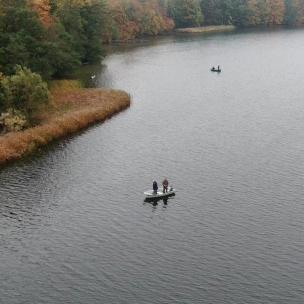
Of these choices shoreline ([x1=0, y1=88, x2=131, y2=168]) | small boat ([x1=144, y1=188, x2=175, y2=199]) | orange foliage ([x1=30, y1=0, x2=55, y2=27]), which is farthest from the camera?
orange foliage ([x1=30, y1=0, x2=55, y2=27])

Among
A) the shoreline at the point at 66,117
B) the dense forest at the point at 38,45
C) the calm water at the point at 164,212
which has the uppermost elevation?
the dense forest at the point at 38,45

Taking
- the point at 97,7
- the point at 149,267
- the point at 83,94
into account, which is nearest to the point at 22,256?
the point at 149,267

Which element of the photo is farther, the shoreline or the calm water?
the shoreline

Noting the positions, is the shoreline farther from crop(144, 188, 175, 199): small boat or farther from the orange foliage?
crop(144, 188, 175, 199): small boat

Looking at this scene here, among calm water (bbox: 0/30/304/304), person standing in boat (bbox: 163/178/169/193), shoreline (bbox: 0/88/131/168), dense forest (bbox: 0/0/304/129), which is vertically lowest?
calm water (bbox: 0/30/304/304)

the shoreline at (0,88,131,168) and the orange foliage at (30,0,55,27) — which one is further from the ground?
the orange foliage at (30,0,55,27)

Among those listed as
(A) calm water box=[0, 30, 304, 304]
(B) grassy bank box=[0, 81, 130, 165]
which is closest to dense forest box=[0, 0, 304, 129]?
(B) grassy bank box=[0, 81, 130, 165]

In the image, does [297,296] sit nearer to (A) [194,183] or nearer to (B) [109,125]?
(A) [194,183]

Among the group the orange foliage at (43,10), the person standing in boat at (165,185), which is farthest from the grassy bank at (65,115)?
the person standing in boat at (165,185)

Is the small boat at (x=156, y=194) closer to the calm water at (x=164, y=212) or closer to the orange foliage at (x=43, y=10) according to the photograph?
the calm water at (x=164, y=212)
